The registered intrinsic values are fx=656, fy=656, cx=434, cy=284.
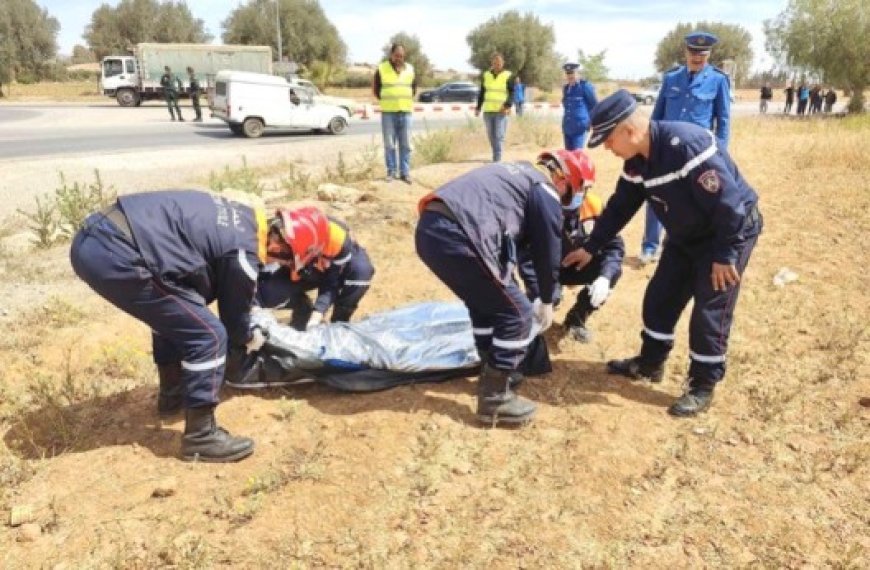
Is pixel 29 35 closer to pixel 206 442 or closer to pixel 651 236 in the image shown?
pixel 651 236

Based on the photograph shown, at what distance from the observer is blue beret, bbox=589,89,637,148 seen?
2719mm

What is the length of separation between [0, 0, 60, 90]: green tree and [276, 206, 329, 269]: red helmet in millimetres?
48422

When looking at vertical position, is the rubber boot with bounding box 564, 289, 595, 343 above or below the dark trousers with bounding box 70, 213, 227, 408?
below

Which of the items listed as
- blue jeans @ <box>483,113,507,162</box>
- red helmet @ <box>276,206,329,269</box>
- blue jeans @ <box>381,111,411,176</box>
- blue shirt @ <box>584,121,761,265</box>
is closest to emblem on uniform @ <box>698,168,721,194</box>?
blue shirt @ <box>584,121,761,265</box>

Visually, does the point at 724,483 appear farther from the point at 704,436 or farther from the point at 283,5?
the point at 283,5

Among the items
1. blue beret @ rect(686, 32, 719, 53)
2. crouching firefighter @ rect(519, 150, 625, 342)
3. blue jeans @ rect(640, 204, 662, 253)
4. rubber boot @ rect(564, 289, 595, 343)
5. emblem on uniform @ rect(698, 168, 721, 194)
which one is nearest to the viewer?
emblem on uniform @ rect(698, 168, 721, 194)

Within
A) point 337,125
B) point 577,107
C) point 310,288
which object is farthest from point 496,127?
point 337,125

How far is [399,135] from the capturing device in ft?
26.2

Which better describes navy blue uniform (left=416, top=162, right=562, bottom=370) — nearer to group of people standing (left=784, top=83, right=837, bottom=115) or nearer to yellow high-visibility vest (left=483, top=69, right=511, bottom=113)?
yellow high-visibility vest (left=483, top=69, right=511, bottom=113)

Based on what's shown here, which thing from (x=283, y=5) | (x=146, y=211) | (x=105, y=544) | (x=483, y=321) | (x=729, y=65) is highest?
(x=283, y=5)

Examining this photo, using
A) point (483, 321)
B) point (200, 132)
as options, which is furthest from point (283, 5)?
point (483, 321)

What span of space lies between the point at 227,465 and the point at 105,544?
559 millimetres

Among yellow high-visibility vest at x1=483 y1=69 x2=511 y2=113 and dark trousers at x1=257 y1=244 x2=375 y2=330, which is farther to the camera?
yellow high-visibility vest at x1=483 y1=69 x2=511 y2=113

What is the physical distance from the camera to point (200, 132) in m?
16.0
